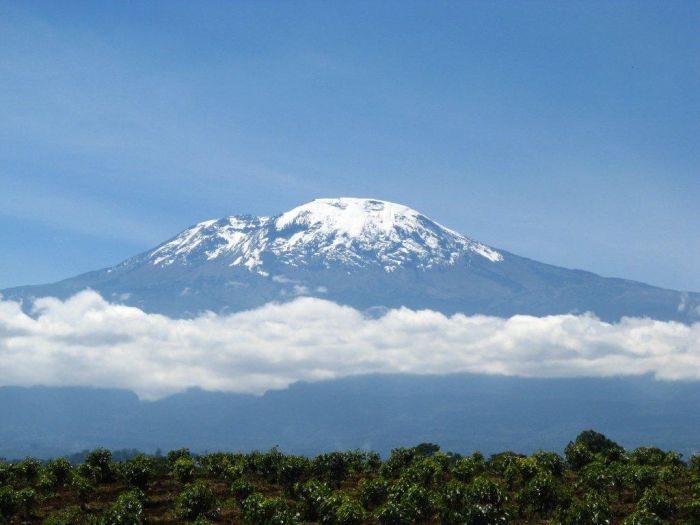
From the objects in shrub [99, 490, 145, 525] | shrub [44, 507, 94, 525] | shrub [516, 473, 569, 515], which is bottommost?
shrub [44, 507, 94, 525]

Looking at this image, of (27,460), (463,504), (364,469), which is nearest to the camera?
(463,504)

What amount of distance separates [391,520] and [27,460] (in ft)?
112

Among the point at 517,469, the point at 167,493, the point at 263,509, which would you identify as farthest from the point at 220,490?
the point at 517,469

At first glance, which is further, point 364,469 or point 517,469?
point 364,469

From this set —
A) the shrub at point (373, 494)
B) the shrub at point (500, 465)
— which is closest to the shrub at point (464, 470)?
the shrub at point (500, 465)

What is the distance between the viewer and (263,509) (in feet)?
176

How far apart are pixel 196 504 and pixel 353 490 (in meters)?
14.0

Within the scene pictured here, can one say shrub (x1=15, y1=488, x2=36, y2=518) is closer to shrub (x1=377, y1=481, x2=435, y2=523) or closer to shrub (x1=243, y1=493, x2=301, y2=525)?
shrub (x1=243, y1=493, x2=301, y2=525)

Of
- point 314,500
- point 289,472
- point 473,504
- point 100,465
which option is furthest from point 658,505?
point 100,465

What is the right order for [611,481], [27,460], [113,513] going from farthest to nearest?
[27,460] < [611,481] < [113,513]

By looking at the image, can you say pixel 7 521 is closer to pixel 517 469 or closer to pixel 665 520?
pixel 517 469

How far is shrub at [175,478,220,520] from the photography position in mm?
57281

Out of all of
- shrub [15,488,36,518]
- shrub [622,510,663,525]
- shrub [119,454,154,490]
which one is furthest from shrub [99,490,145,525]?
shrub [622,510,663,525]

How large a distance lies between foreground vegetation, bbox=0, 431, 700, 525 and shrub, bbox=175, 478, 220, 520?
0.22ft
